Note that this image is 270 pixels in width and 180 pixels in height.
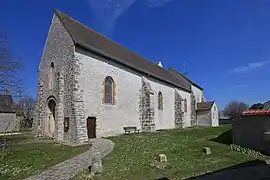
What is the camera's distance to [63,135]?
803 inches

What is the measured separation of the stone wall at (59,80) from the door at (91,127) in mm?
1563

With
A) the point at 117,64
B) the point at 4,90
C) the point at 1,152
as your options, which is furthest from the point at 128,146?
the point at 4,90

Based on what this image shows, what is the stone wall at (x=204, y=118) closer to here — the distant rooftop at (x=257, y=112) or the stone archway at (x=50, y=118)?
the stone archway at (x=50, y=118)

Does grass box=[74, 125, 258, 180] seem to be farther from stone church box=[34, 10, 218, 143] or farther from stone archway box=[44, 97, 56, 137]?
stone archway box=[44, 97, 56, 137]

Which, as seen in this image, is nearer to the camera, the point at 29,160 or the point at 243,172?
the point at 243,172

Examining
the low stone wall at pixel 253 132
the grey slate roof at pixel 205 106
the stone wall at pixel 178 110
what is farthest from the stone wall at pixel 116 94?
the grey slate roof at pixel 205 106

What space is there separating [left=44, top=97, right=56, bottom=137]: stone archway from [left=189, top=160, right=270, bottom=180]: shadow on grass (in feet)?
53.1

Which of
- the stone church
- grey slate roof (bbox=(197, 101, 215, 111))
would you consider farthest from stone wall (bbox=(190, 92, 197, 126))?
the stone church

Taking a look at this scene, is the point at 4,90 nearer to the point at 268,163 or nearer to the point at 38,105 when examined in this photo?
the point at 38,105

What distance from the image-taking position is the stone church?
A: 20.0 metres

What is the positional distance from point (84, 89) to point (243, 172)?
13.2m

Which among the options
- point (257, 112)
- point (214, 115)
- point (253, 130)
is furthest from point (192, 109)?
point (257, 112)

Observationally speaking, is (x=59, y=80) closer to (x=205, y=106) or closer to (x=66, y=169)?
(x=66, y=169)

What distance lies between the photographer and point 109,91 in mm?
23500
